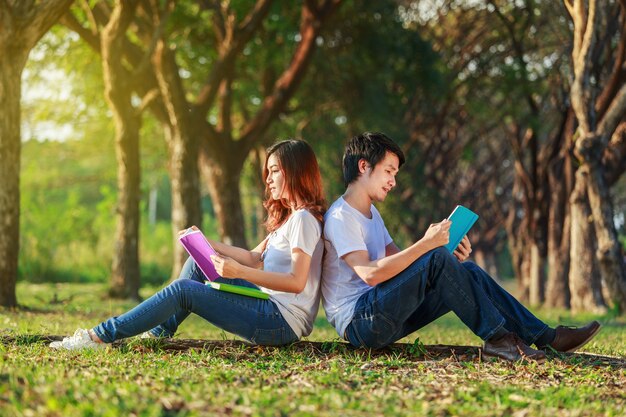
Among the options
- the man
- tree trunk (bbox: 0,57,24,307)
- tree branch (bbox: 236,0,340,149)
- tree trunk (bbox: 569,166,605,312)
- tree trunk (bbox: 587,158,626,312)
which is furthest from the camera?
tree branch (bbox: 236,0,340,149)

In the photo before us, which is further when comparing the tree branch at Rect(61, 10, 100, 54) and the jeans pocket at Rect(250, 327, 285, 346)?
the tree branch at Rect(61, 10, 100, 54)

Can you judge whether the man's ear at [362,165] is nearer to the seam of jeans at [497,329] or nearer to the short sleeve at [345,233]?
the short sleeve at [345,233]

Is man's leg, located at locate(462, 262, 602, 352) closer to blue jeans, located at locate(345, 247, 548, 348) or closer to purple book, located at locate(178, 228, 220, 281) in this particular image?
blue jeans, located at locate(345, 247, 548, 348)

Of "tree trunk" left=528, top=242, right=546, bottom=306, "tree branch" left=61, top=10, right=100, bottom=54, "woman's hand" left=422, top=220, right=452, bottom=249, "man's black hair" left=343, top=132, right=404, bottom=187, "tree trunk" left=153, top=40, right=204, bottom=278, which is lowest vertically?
"tree trunk" left=528, top=242, right=546, bottom=306

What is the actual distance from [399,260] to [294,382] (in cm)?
110

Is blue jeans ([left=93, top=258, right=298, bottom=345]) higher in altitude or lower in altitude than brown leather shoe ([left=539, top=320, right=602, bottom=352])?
higher

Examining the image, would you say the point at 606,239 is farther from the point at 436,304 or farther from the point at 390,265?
the point at 390,265

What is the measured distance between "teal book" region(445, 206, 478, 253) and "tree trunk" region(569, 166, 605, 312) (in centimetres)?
918

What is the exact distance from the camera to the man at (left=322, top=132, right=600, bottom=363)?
6074 mm

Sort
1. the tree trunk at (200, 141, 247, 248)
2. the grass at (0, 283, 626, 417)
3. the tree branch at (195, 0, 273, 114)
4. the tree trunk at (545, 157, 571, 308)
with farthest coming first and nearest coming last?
the tree trunk at (200, 141, 247, 248) < the tree trunk at (545, 157, 571, 308) < the tree branch at (195, 0, 273, 114) < the grass at (0, 283, 626, 417)

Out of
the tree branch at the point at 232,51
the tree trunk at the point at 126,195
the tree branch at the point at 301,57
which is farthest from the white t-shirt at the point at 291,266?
the tree branch at the point at 301,57

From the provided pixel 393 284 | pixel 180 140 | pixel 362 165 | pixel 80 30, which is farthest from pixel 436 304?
pixel 180 140

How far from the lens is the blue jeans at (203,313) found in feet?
20.4

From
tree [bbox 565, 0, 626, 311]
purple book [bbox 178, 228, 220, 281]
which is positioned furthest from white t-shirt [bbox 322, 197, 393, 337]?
tree [bbox 565, 0, 626, 311]
